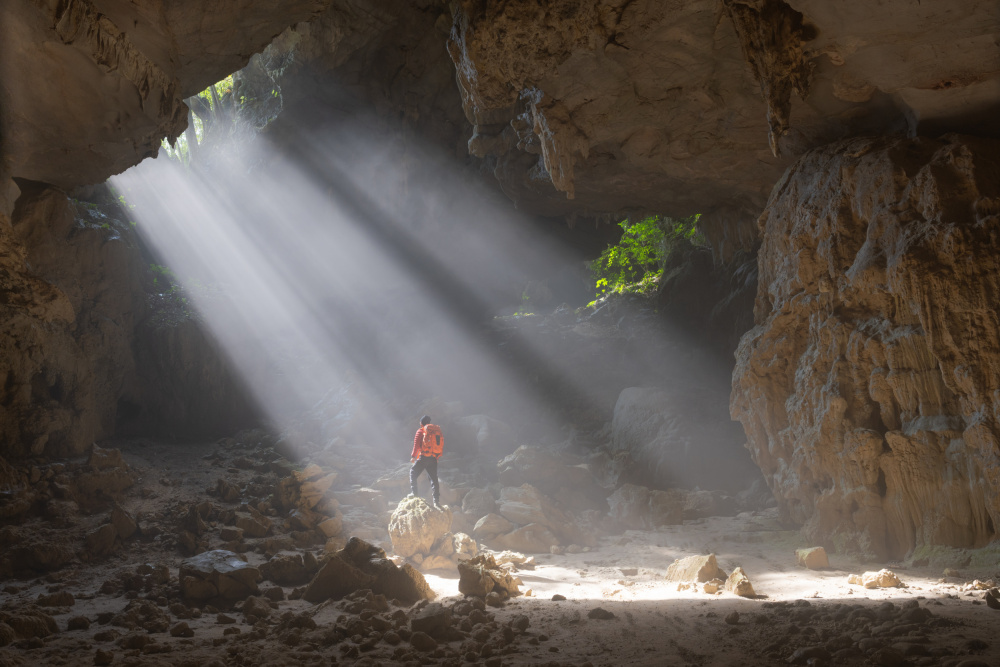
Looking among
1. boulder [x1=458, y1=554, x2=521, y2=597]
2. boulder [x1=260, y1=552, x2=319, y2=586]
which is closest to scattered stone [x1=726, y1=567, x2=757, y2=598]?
boulder [x1=458, y1=554, x2=521, y2=597]

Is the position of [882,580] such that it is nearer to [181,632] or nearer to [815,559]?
[815,559]

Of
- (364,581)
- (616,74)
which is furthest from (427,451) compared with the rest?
(616,74)

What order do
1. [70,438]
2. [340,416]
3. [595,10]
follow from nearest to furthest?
[595,10]
[70,438]
[340,416]

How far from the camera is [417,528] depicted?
7.06 meters

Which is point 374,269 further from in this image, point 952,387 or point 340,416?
point 952,387

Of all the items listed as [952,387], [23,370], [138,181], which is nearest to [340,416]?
[23,370]

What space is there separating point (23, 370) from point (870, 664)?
405 inches

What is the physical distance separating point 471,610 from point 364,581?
121cm

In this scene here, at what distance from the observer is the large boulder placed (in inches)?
408

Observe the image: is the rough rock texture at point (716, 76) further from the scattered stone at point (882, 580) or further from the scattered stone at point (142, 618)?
the scattered stone at point (142, 618)

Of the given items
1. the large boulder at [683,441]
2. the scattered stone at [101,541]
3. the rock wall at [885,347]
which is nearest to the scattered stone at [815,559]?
the rock wall at [885,347]

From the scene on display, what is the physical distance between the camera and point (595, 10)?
636 cm

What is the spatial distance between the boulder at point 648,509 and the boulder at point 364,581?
4710 millimetres

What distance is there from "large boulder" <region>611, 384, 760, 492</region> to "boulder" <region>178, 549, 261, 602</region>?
25.3ft
